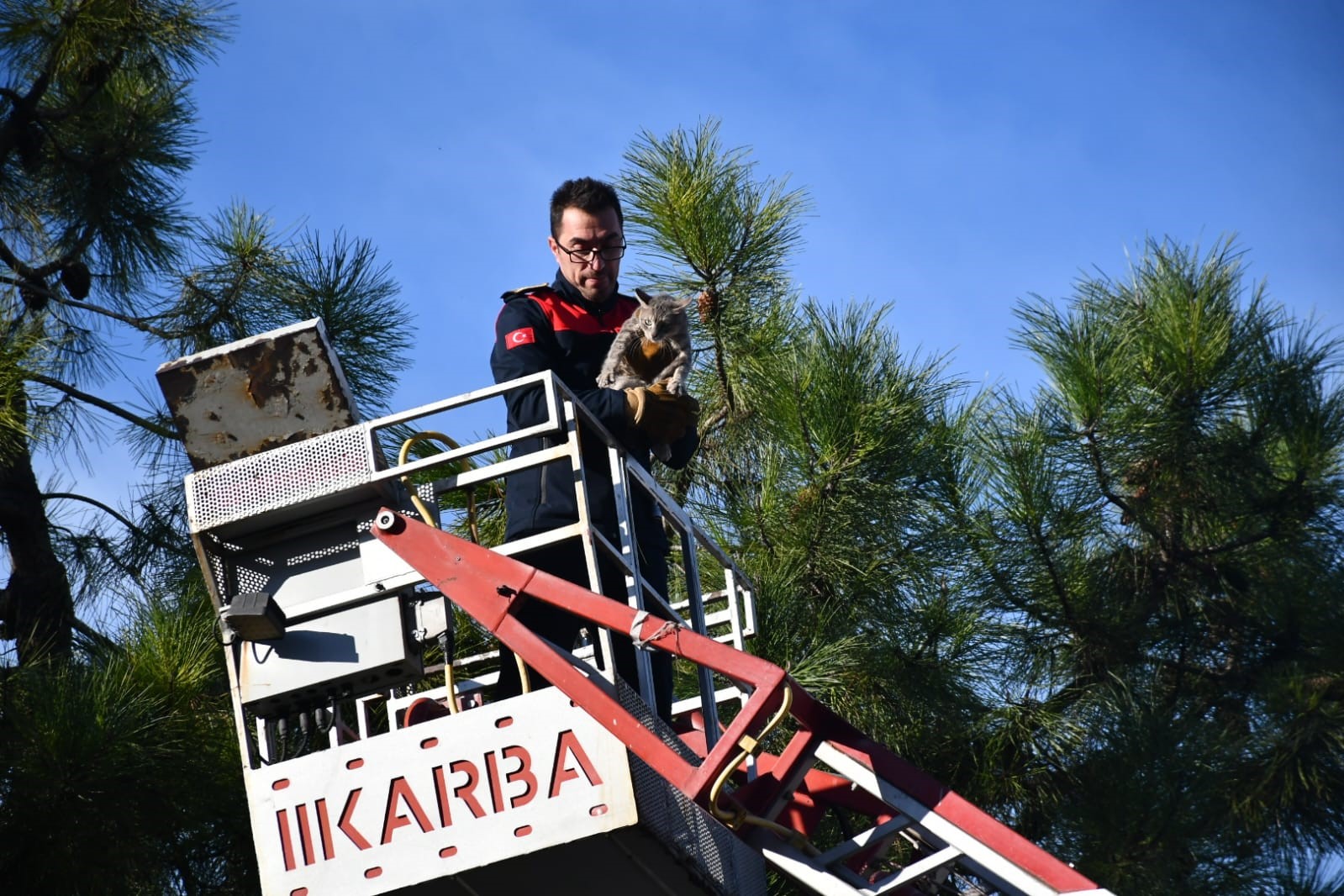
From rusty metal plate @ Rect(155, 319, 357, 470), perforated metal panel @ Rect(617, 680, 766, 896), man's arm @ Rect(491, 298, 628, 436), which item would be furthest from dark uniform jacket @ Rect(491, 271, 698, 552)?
perforated metal panel @ Rect(617, 680, 766, 896)

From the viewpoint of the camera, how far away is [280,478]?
13.8 ft

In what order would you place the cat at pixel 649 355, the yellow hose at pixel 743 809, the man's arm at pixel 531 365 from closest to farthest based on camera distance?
the yellow hose at pixel 743 809
the man's arm at pixel 531 365
the cat at pixel 649 355

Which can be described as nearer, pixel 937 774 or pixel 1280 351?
pixel 937 774

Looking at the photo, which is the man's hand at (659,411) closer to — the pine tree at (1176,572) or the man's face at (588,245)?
the man's face at (588,245)

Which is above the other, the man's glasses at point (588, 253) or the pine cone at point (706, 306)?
the pine cone at point (706, 306)

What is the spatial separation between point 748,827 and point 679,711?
3.57 ft

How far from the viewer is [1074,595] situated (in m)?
6.64

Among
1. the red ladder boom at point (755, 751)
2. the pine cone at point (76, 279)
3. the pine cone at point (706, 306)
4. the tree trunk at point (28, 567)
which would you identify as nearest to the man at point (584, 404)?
the red ladder boom at point (755, 751)

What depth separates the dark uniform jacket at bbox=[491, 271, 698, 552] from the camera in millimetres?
4324

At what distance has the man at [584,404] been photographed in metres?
4.34

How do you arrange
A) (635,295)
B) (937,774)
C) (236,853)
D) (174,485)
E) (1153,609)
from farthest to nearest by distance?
(174,485)
(1153,609)
(937,774)
(236,853)
(635,295)

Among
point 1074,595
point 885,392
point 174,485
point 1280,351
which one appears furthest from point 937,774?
point 174,485

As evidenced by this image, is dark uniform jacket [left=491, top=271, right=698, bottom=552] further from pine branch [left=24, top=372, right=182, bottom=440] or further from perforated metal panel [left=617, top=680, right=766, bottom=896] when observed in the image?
pine branch [left=24, top=372, right=182, bottom=440]

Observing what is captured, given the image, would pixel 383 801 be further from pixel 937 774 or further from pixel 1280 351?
pixel 1280 351
